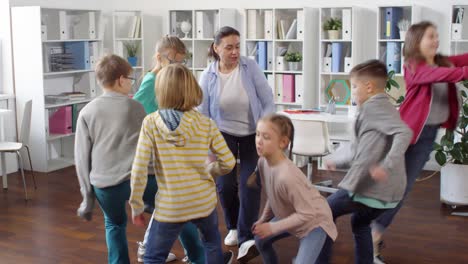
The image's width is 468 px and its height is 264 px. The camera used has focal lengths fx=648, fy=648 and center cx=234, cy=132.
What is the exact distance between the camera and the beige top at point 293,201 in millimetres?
2947

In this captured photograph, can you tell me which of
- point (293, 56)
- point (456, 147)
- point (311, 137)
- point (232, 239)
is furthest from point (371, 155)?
point (293, 56)

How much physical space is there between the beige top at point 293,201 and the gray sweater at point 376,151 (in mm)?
307

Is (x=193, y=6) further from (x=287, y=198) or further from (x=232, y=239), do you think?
(x=287, y=198)

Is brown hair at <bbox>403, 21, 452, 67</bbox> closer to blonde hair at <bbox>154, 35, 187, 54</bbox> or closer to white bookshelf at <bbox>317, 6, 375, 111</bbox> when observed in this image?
blonde hair at <bbox>154, 35, 187, 54</bbox>

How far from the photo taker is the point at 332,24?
23.7 feet

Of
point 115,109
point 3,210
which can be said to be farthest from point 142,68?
point 115,109

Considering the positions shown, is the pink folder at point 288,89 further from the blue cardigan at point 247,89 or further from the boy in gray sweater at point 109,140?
the boy in gray sweater at point 109,140

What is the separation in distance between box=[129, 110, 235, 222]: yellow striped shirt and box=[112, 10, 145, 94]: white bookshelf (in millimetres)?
5037

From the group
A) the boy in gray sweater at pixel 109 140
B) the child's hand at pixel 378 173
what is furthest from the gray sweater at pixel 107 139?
the child's hand at pixel 378 173

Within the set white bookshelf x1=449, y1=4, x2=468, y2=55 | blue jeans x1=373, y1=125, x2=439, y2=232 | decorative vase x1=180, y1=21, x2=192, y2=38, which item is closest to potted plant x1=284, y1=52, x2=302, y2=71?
decorative vase x1=180, y1=21, x2=192, y2=38

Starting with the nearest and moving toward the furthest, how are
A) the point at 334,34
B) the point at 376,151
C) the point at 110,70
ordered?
the point at 376,151 → the point at 110,70 → the point at 334,34

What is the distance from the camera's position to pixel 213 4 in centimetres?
807

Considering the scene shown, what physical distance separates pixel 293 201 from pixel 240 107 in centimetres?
127

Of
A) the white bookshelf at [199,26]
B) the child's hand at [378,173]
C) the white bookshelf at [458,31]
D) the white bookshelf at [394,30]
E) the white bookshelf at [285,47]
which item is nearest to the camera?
the child's hand at [378,173]
